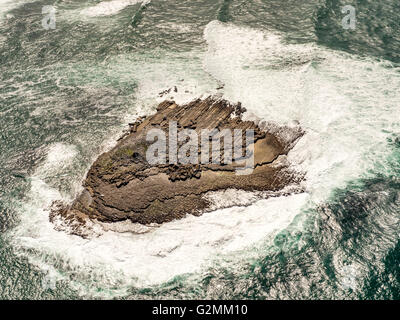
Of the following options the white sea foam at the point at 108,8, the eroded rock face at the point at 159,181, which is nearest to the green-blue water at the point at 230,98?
the white sea foam at the point at 108,8

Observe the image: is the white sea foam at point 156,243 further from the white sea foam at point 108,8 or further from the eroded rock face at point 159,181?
the white sea foam at point 108,8

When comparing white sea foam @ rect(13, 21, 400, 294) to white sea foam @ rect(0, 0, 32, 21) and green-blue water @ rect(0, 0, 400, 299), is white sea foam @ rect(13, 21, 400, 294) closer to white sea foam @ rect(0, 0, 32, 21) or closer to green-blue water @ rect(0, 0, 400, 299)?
green-blue water @ rect(0, 0, 400, 299)

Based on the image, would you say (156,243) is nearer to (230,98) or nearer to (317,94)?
(230,98)

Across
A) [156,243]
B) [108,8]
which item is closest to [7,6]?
[108,8]

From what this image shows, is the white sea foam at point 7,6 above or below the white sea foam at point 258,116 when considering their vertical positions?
above

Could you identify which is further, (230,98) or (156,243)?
(230,98)
